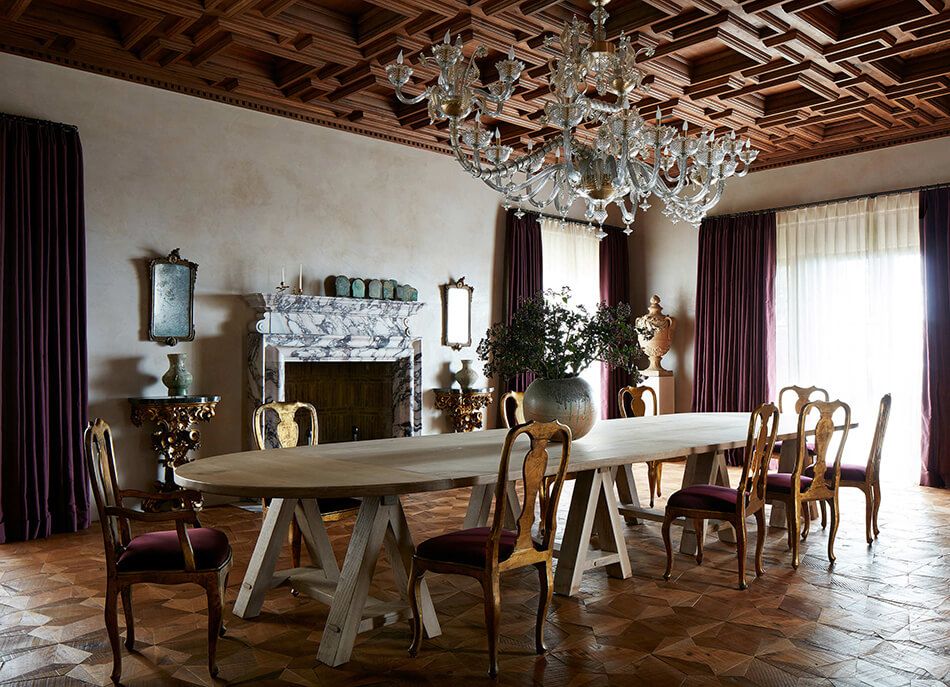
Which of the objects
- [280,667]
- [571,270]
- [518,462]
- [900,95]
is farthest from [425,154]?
[280,667]

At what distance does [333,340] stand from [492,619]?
412 centimetres

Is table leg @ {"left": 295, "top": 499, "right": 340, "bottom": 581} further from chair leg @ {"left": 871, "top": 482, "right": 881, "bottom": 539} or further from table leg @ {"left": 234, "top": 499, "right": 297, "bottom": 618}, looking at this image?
chair leg @ {"left": 871, "top": 482, "right": 881, "bottom": 539}

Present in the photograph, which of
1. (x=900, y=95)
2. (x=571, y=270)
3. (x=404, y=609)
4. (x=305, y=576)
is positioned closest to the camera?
(x=404, y=609)

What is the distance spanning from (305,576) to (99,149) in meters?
3.64

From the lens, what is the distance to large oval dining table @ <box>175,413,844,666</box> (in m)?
3.03

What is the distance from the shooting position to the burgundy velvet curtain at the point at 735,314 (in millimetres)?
8312

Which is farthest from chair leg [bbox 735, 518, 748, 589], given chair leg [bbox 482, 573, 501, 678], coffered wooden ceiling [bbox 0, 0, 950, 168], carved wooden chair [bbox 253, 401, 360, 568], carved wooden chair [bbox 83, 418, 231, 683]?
coffered wooden ceiling [bbox 0, 0, 950, 168]

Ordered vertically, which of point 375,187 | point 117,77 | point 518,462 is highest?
point 117,77

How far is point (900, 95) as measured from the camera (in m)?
6.25

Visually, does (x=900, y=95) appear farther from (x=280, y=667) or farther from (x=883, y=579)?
(x=280, y=667)

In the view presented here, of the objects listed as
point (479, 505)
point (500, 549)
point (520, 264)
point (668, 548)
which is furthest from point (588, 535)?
point (520, 264)

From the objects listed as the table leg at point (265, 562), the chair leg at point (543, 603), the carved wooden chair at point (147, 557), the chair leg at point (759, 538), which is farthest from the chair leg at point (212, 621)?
the chair leg at point (759, 538)

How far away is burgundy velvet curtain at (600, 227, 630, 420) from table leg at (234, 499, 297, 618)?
19.2ft

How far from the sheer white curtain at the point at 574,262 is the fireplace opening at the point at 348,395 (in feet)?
7.34
